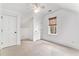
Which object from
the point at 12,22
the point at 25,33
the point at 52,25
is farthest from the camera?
the point at 25,33

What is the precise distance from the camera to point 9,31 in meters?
4.90

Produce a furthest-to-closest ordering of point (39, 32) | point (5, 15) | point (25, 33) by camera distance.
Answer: point (25, 33) < point (39, 32) < point (5, 15)

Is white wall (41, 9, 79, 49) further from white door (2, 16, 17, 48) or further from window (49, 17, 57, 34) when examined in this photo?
white door (2, 16, 17, 48)

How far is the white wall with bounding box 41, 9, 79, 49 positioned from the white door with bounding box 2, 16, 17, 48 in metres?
2.67

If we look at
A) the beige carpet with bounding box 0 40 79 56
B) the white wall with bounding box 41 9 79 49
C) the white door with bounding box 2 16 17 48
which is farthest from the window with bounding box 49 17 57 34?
the white door with bounding box 2 16 17 48

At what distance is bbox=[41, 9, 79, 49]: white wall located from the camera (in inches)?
170

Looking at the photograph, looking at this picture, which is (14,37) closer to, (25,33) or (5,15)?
(5,15)

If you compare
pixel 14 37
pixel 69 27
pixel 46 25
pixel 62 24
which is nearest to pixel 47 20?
pixel 46 25

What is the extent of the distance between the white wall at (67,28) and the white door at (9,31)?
267 cm

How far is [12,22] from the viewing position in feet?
16.5

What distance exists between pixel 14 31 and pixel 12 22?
542mm

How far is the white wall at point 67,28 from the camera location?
432cm

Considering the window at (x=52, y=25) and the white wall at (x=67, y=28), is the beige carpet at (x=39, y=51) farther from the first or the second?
the window at (x=52, y=25)

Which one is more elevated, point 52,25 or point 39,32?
point 52,25
